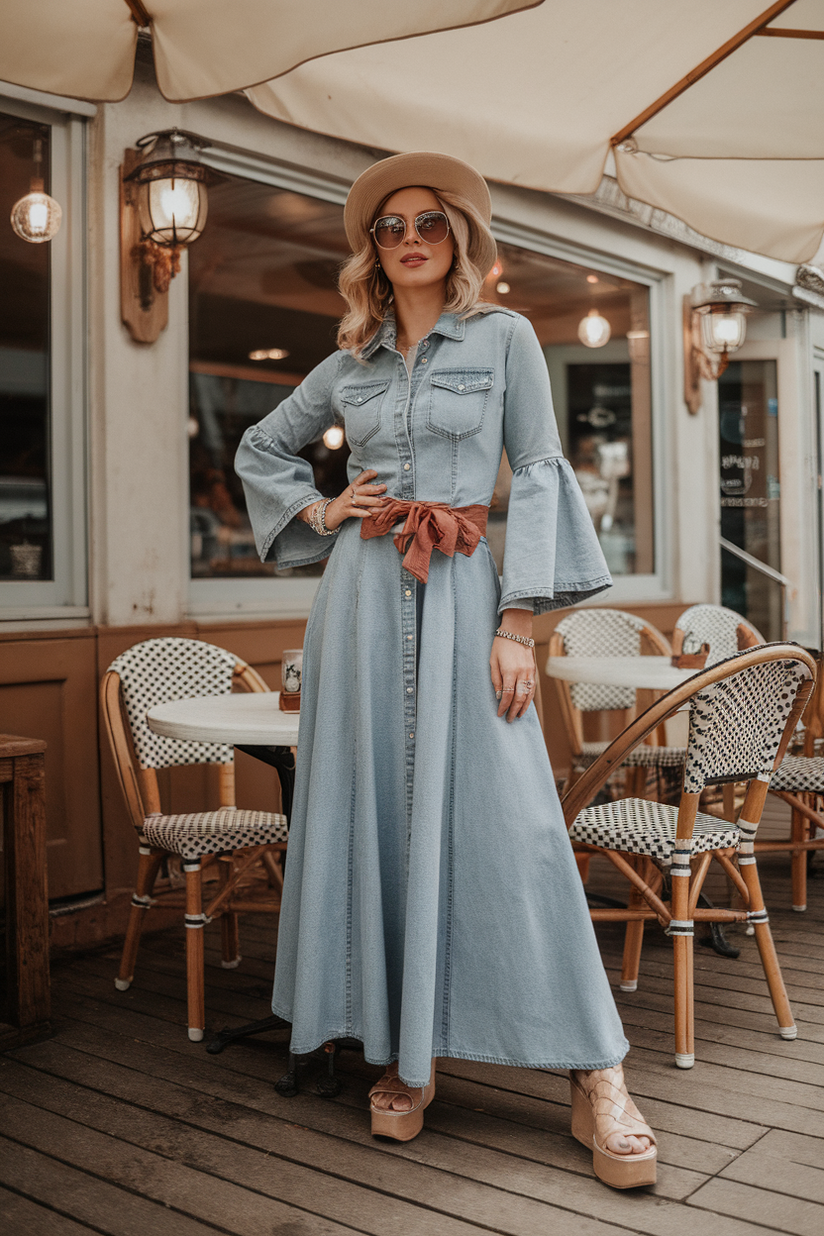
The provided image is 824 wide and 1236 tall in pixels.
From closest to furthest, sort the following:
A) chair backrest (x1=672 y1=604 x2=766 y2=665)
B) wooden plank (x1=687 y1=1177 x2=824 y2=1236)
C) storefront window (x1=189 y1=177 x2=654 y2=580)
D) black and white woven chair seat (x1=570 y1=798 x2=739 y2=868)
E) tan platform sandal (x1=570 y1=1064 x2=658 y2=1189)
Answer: wooden plank (x1=687 y1=1177 x2=824 y2=1236), tan platform sandal (x1=570 y1=1064 x2=658 y2=1189), black and white woven chair seat (x1=570 y1=798 x2=739 y2=868), storefront window (x1=189 y1=177 x2=654 y2=580), chair backrest (x1=672 y1=604 x2=766 y2=665)

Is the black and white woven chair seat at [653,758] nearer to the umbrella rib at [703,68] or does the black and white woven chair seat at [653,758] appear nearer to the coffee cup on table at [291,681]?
the coffee cup on table at [291,681]

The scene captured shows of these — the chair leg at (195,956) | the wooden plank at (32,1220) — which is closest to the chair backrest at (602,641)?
the chair leg at (195,956)

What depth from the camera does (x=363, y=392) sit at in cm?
222

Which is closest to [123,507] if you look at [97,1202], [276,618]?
[276,618]

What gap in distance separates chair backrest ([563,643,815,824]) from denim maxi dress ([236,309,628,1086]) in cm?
36

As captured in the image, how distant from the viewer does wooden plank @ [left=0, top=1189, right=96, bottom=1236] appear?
5.90ft

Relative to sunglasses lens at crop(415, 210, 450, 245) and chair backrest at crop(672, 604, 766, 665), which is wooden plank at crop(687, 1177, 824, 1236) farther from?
chair backrest at crop(672, 604, 766, 665)

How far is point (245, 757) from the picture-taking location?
3895mm

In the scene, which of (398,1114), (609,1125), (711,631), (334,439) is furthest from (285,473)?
(711,631)

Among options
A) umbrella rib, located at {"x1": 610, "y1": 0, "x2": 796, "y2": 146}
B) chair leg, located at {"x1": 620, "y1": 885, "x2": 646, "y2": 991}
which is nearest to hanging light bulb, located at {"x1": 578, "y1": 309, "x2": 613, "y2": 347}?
umbrella rib, located at {"x1": 610, "y1": 0, "x2": 796, "y2": 146}

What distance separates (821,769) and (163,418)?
2348mm

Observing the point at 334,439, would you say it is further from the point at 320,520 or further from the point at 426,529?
the point at 426,529

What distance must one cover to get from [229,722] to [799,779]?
6.15 ft

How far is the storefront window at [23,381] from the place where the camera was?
3.41m
